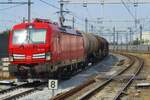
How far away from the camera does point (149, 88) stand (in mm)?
22719

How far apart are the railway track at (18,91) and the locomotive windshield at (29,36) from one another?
2.10 m

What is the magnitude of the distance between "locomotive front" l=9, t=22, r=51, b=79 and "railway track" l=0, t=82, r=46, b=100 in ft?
2.43

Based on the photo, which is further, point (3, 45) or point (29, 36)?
point (3, 45)

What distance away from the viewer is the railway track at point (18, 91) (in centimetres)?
1827

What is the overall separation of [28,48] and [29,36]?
67 cm

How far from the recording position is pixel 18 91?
68.0 ft

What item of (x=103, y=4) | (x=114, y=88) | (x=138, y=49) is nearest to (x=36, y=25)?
(x=114, y=88)

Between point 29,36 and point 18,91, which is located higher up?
point 29,36

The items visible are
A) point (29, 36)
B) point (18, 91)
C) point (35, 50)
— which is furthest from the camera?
point (29, 36)

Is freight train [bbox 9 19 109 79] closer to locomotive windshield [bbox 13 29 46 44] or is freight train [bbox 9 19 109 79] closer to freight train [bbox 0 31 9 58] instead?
locomotive windshield [bbox 13 29 46 44]

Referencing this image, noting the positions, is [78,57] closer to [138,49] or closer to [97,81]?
[97,81]

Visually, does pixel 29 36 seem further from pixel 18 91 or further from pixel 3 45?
pixel 3 45

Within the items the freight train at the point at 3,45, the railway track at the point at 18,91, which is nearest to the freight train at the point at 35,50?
the railway track at the point at 18,91

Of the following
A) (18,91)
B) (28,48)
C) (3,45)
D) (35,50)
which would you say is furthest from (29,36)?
(3,45)
